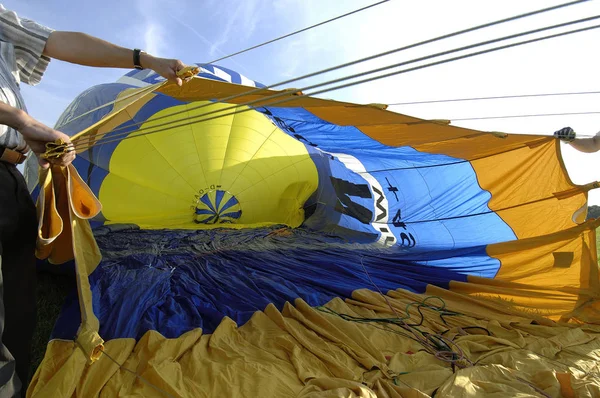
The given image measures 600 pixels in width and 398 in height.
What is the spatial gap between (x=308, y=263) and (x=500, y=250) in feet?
3.94

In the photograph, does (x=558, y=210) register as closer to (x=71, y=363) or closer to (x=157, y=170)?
(x=71, y=363)

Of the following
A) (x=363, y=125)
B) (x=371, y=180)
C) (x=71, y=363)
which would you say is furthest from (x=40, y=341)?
(x=371, y=180)

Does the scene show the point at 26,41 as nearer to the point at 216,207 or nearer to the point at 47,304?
the point at 47,304

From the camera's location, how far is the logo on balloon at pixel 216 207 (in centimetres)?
440

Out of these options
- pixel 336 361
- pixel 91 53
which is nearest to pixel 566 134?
pixel 336 361

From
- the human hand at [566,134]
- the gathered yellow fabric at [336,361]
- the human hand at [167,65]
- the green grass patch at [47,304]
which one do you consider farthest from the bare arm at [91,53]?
the human hand at [566,134]

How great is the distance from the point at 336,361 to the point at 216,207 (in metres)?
3.19

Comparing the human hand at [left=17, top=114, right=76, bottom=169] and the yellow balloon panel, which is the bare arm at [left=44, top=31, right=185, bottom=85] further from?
the yellow balloon panel

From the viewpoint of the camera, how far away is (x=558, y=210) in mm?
2559

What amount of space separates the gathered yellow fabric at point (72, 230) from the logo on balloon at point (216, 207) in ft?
9.81

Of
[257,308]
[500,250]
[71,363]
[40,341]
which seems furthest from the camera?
[500,250]

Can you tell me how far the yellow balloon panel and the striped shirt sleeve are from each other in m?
3.00

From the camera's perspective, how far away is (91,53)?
46.1 inches

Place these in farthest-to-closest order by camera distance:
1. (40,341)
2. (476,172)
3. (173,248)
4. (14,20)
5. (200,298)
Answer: (173,248)
(476,172)
(200,298)
(40,341)
(14,20)
